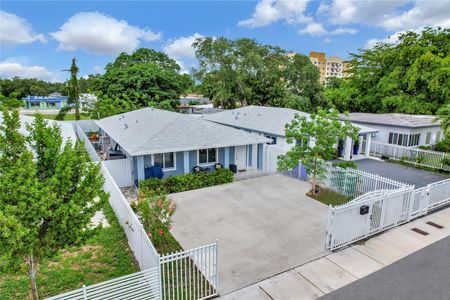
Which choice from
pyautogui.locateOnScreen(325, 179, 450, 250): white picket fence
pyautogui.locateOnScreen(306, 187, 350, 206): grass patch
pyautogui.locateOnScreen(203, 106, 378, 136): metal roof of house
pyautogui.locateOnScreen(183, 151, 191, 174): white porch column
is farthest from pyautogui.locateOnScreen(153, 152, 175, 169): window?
pyautogui.locateOnScreen(325, 179, 450, 250): white picket fence

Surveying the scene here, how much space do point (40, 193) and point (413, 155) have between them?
78.5ft

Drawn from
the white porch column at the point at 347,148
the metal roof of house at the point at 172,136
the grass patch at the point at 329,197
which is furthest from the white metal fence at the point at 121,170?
the white porch column at the point at 347,148

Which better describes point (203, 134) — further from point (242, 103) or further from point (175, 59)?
point (175, 59)

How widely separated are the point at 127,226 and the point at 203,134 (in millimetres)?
8587

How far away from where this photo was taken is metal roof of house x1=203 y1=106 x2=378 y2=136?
21297 mm

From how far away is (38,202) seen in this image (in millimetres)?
4828

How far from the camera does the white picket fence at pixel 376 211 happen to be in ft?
28.6

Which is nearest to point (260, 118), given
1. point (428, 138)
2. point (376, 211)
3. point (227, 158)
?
point (227, 158)

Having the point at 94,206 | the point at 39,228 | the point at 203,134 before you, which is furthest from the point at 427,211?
the point at 39,228

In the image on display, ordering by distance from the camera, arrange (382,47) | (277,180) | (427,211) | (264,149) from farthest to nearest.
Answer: (382,47) → (264,149) → (277,180) → (427,211)

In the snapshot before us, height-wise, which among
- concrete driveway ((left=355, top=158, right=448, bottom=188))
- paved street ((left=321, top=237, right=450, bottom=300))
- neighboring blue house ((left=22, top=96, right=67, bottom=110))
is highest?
neighboring blue house ((left=22, top=96, right=67, bottom=110))

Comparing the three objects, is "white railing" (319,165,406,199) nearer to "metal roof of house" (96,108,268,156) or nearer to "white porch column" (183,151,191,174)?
"metal roof of house" (96,108,268,156)

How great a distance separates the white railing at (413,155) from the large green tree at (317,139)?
10142 millimetres

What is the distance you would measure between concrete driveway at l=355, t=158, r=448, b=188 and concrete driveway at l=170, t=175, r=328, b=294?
23.0ft
